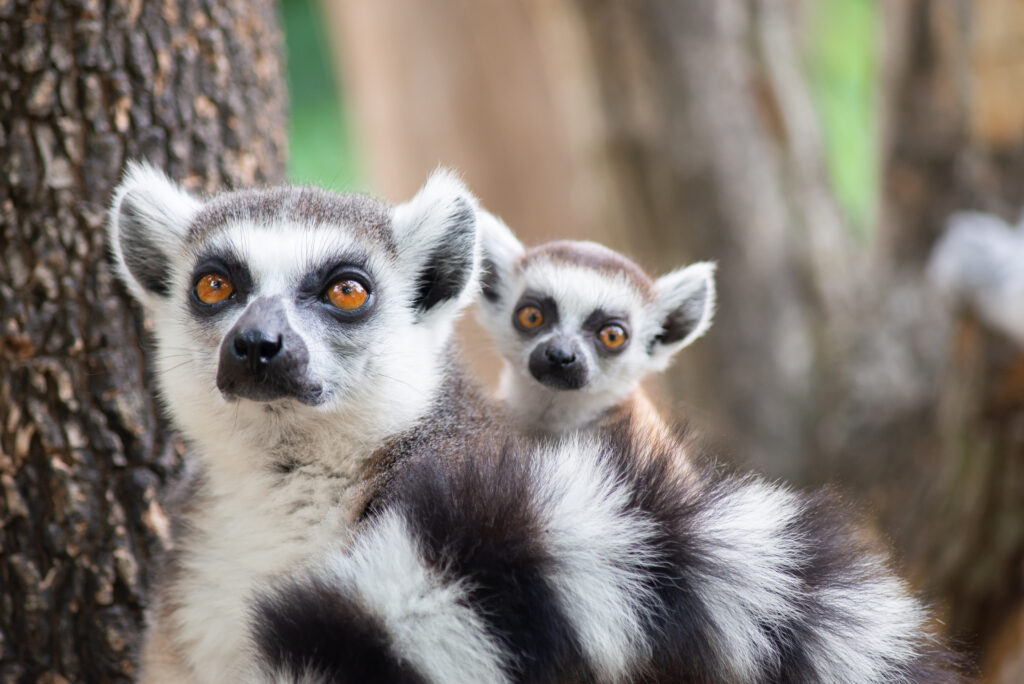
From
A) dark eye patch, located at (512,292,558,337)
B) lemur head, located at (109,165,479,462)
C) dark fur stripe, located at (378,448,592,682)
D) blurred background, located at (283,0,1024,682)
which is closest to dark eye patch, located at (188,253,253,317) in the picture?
lemur head, located at (109,165,479,462)

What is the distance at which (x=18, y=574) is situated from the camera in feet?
7.54

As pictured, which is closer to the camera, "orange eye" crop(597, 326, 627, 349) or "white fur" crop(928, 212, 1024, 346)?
A: "orange eye" crop(597, 326, 627, 349)

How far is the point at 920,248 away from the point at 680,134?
1.29m

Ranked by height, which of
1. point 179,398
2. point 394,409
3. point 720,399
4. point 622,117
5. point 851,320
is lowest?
point 179,398

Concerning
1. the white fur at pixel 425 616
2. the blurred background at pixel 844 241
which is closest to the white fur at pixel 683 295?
the blurred background at pixel 844 241

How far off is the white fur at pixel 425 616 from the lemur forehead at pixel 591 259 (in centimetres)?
149

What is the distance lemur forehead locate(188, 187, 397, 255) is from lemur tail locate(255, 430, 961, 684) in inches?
26.7

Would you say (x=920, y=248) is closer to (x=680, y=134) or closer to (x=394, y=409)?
(x=680, y=134)

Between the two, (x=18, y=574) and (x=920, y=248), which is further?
(x=920, y=248)

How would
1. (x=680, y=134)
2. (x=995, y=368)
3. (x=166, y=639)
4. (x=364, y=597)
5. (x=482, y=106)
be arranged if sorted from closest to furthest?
1. (x=364, y=597)
2. (x=166, y=639)
3. (x=995, y=368)
4. (x=680, y=134)
5. (x=482, y=106)

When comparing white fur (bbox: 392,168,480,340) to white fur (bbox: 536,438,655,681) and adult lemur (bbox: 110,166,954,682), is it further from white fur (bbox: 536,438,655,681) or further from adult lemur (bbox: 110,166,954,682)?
white fur (bbox: 536,438,655,681)

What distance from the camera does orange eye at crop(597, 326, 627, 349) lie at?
9.68 feet

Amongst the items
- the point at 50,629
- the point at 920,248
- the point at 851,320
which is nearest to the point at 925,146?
the point at 920,248

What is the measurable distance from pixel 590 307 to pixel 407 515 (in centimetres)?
138
